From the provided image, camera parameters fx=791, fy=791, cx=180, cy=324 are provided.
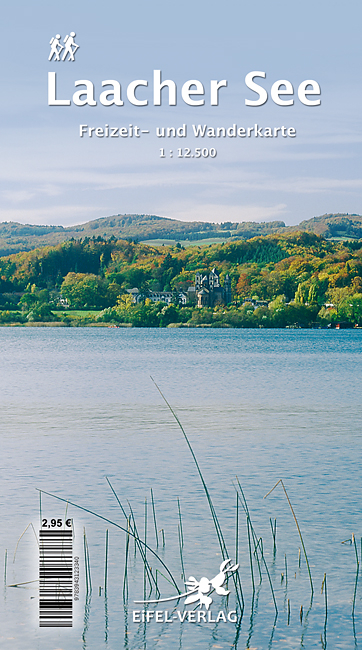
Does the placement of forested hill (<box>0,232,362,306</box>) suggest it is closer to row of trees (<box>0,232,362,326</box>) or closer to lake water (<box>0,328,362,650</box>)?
row of trees (<box>0,232,362,326</box>)

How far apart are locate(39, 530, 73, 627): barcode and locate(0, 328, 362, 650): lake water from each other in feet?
0.57

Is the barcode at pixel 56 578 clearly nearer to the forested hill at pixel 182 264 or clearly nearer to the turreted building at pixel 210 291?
the forested hill at pixel 182 264

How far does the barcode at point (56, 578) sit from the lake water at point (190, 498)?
0.17 metres

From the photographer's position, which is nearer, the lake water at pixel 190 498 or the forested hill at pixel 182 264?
the lake water at pixel 190 498

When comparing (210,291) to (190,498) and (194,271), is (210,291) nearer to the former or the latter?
(194,271)

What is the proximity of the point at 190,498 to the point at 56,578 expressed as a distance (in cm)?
625

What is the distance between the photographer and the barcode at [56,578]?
772 centimetres

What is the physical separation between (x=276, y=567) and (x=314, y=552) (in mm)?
849

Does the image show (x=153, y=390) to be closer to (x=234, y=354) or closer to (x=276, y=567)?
(x=276, y=567)

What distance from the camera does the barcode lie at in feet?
25.3

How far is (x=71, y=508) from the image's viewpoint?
Answer: 13422 mm

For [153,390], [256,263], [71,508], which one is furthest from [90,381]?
[256,263]

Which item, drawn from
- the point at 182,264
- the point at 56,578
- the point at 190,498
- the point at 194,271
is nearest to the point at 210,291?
the point at 194,271

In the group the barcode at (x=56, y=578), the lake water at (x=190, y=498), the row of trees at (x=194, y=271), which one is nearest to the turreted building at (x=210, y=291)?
the row of trees at (x=194, y=271)
